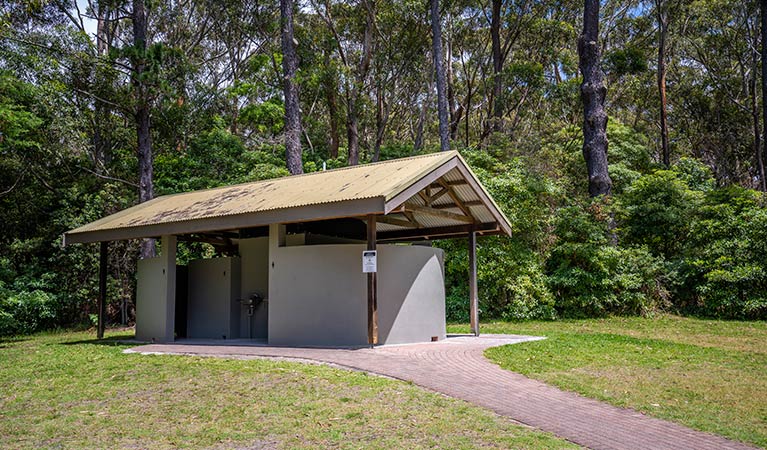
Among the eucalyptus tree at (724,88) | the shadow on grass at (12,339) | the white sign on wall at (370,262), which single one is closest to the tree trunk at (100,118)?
the shadow on grass at (12,339)

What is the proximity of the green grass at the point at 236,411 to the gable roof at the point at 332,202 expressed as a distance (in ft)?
9.59

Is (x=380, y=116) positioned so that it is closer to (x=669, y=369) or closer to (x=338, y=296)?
(x=338, y=296)

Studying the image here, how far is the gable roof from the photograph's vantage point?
10.6 metres

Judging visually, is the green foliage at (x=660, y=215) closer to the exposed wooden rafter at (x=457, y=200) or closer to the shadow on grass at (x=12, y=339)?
the exposed wooden rafter at (x=457, y=200)

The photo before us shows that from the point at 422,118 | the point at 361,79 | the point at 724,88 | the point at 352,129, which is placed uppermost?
the point at 724,88

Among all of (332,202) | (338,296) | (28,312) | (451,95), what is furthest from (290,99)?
(451,95)

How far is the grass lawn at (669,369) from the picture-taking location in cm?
631

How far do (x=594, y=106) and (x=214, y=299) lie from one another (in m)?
13.4

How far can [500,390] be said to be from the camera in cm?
727

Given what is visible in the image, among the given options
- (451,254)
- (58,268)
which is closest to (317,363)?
(451,254)

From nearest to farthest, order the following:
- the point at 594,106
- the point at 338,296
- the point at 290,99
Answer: the point at 338,296 < the point at 594,106 < the point at 290,99

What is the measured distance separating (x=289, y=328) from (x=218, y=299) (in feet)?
11.5

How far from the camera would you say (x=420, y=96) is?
36.5 m

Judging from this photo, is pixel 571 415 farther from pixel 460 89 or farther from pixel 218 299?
pixel 460 89
